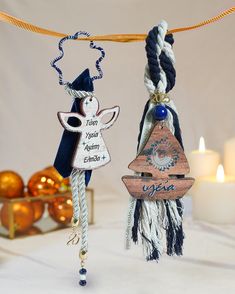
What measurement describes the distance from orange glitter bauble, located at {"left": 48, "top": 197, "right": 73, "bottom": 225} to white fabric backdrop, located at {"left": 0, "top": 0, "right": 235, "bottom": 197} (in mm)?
402

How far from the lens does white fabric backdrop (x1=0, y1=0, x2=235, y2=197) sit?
1661 millimetres

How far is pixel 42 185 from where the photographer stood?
51.0 inches

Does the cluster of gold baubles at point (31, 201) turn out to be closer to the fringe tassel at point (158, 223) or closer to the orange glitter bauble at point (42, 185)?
the orange glitter bauble at point (42, 185)

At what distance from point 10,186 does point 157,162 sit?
0.50m

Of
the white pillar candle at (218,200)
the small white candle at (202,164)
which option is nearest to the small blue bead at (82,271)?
the white pillar candle at (218,200)

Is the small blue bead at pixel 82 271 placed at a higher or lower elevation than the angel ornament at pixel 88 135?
lower

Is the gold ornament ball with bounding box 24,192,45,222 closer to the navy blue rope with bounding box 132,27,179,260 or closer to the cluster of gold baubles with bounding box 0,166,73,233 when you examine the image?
the cluster of gold baubles with bounding box 0,166,73,233

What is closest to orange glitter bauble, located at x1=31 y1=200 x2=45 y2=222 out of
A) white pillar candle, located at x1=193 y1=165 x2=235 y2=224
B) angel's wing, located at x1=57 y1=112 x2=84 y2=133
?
white pillar candle, located at x1=193 y1=165 x2=235 y2=224

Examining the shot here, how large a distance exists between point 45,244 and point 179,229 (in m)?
0.39

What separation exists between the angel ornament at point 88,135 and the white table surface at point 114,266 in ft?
0.70

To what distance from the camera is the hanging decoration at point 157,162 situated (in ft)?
2.85

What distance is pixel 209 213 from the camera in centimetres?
137

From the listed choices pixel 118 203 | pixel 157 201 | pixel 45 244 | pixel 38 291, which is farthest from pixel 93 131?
pixel 118 203

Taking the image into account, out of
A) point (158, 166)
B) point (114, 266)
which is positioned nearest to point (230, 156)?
point (114, 266)
